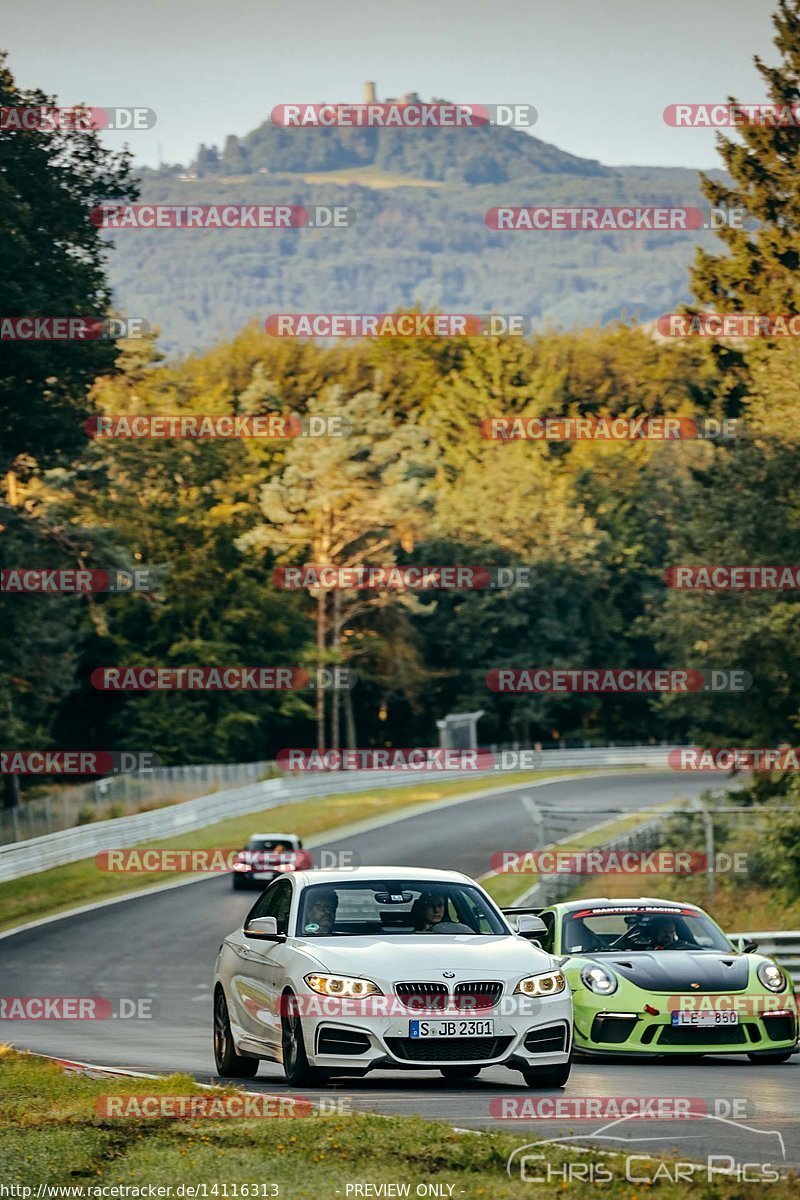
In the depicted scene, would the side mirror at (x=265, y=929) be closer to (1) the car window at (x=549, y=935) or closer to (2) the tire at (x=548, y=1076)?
(2) the tire at (x=548, y=1076)

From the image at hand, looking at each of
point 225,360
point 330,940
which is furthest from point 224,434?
point 330,940

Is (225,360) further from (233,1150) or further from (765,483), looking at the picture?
(233,1150)

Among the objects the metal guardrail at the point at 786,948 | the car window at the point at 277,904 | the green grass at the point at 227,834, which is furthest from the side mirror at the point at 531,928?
the green grass at the point at 227,834

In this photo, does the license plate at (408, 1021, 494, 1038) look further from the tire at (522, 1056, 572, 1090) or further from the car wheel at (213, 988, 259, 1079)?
the car wheel at (213, 988, 259, 1079)

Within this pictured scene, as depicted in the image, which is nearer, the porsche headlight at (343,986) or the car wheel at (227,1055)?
the porsche headlight at (343,986)

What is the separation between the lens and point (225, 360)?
113938mm

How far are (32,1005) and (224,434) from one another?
2370 inches

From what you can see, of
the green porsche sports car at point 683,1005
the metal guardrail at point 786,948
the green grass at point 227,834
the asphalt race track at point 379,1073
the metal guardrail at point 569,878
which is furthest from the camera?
the green grass at point 227,834

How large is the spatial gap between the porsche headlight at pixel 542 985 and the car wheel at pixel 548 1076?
46 cm

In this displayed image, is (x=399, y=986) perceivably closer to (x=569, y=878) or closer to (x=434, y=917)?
(x=434, y=917)

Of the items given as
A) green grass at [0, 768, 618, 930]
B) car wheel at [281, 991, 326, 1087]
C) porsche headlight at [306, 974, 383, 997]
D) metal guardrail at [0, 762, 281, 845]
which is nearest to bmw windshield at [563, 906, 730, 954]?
car wheel at [281, 991, 326, 1087]

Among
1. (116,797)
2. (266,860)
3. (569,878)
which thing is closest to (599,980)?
(569,878)

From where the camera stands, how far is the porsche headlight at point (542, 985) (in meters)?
11.9

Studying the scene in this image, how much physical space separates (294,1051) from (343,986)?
0.61 m
